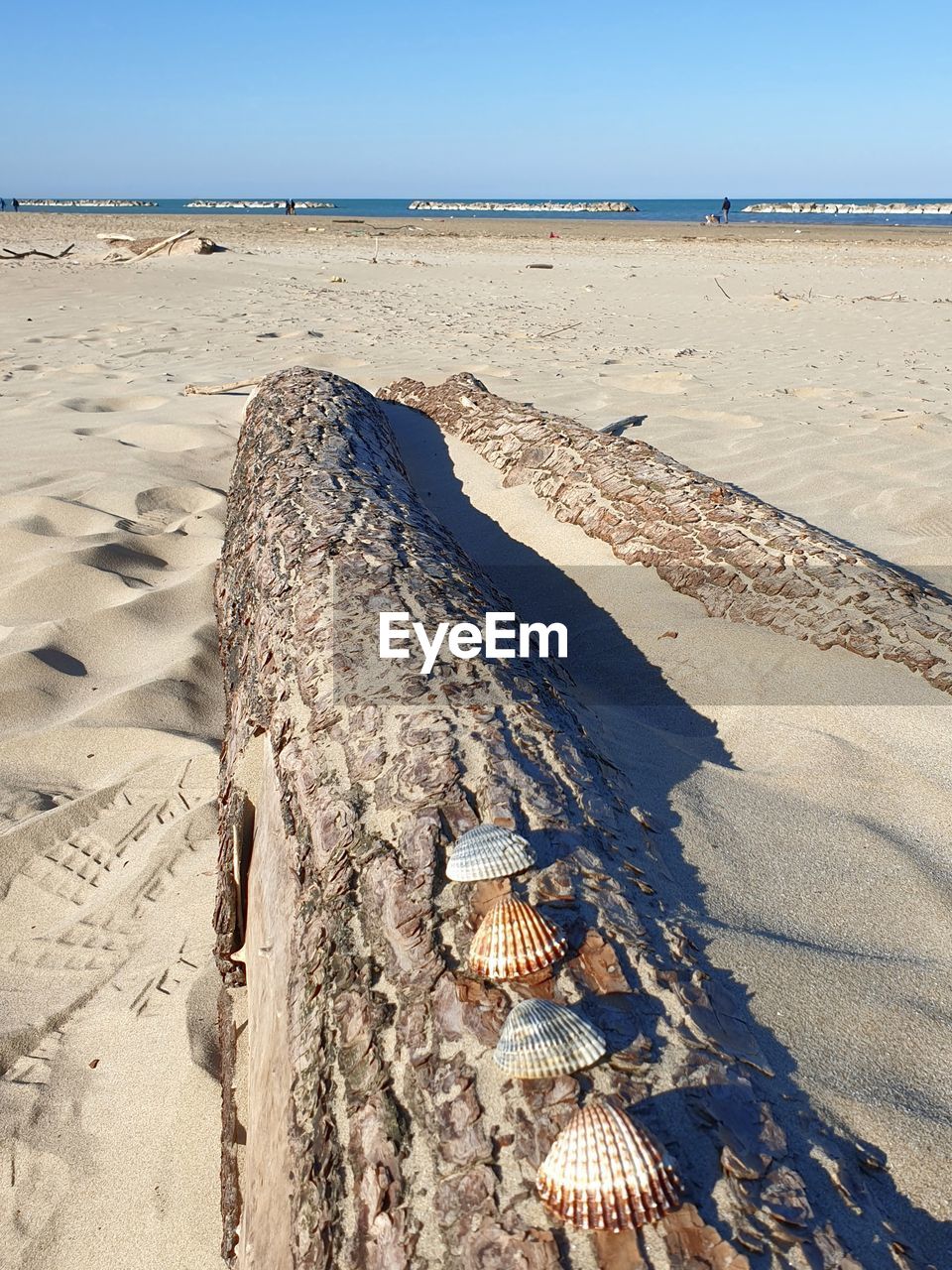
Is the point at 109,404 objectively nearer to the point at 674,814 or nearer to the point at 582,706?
the point at 582,706

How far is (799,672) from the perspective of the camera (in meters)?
3.24

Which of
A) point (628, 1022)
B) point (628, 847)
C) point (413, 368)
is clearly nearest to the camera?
point (628, 1022)

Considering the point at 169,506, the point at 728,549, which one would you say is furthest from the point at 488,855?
the point at 169,506

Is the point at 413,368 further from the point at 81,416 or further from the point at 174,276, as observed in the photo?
Result: the point at 174,276

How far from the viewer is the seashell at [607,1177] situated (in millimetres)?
1040

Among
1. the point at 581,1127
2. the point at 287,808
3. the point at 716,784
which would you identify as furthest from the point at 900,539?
the point at 581,1127

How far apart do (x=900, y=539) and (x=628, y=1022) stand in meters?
3.77

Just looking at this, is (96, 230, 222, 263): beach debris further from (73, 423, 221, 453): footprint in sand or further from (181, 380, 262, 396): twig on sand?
(73, 423, 221, 453): footprint in sand

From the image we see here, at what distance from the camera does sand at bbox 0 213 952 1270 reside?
5.56ft

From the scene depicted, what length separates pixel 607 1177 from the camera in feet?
3.47

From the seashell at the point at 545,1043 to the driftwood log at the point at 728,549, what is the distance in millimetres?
2299

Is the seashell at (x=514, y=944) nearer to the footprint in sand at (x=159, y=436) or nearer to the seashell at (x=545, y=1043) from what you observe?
the seashell at (x=545, y=1043)

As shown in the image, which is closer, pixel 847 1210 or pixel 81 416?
pixel 847 1210

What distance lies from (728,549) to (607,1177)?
3.06 metres
